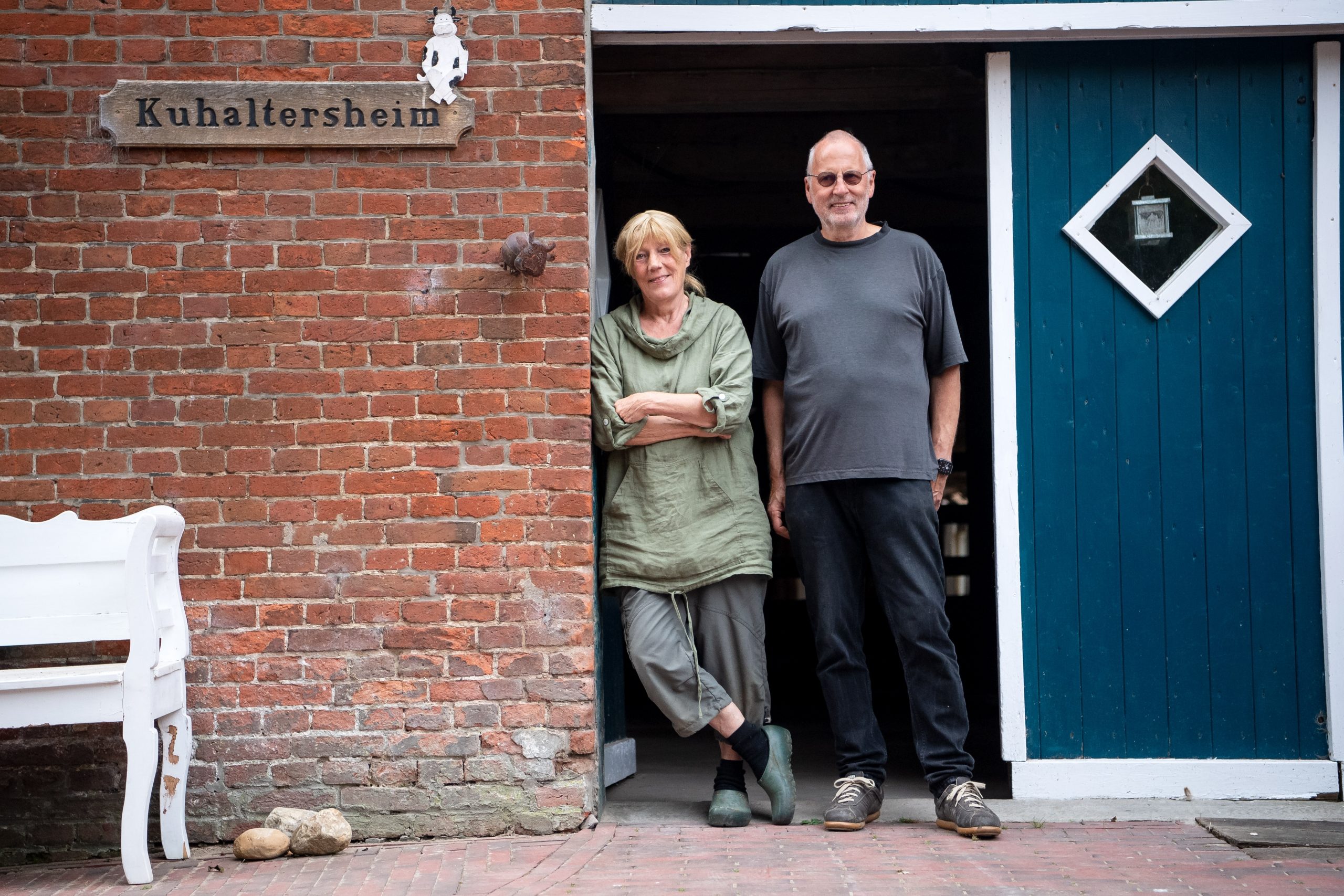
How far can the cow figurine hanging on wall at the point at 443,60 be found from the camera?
387cm

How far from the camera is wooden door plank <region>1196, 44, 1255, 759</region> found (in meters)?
4.15

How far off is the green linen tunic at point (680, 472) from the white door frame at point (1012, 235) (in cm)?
46

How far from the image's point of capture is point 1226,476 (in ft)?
13.7

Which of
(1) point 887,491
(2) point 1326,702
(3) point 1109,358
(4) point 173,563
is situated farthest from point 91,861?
(2) point 1326,702

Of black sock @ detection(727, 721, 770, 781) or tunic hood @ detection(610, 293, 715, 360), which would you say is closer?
black sock @ detection(727, 721, 770, 781)

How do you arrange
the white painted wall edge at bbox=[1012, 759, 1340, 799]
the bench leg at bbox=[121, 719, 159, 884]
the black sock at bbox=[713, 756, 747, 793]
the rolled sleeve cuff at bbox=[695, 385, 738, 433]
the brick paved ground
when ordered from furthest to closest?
the white painted wall edge at bbox=[1012, 759, 1340, 799] < the black sock at bbox=[713, 756, 747, 793] < the rolled sleeve cuff at bbox=[695, 385, 738, 433] < the bench leg at bbox=[121, 719, 159, 884] < the brick paved ground

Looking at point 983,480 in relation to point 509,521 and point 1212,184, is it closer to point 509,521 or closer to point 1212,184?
point 1212,184

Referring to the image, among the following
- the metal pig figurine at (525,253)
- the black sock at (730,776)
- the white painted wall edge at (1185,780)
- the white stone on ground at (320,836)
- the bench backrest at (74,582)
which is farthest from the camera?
the white painted wall edge at (1185,780)

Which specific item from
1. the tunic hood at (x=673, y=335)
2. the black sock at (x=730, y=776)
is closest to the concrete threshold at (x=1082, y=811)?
the black sock at (x=730, y=776)

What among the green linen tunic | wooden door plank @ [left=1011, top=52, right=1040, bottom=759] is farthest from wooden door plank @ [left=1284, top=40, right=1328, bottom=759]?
the green linen tunic

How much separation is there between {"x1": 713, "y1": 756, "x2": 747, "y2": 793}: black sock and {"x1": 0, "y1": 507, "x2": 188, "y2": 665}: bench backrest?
1722mm

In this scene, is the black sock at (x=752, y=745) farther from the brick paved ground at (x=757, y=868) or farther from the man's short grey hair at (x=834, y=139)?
the man's short grey hair at (x=834, y=139)

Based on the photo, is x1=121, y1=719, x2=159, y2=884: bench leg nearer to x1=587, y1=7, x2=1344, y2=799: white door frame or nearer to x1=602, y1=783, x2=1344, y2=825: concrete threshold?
x1=602, y1=783, x2=1344, y2=825: concrete threshold

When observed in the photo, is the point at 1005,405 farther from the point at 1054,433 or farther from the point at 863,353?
the point at 863,353
